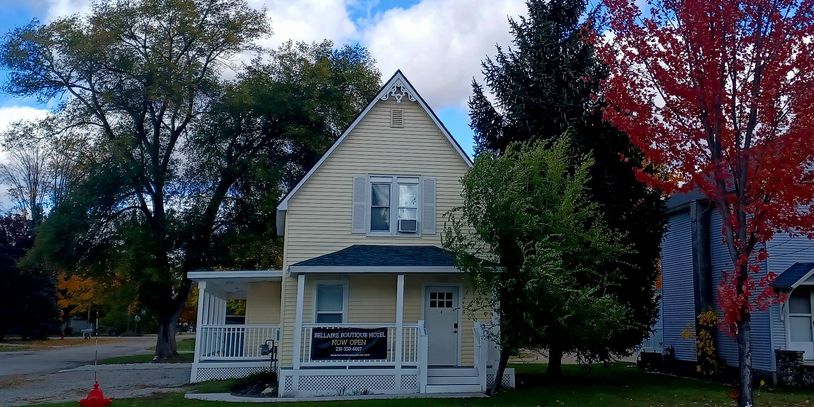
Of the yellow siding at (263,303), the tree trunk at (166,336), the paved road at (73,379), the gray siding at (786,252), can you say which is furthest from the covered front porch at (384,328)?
the tree trunk at (166,336)

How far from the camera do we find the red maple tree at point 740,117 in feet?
37.8

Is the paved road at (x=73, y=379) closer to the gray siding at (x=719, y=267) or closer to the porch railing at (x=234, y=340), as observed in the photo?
the porch railing at (x=234, y=340)

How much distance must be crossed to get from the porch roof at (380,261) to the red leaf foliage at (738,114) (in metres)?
6.22

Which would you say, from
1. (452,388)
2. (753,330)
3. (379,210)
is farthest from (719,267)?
(379,210)

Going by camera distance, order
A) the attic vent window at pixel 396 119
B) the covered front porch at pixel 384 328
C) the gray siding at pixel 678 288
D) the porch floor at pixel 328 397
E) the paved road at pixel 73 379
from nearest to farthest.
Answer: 1. the porch floor at pixel 328 397
2. the covered front porch at pixel 384 328
3. the paved road at pixel 73 379
4. the attic vent window at pixel 396 119
5. the gray siding at pixel 678 288

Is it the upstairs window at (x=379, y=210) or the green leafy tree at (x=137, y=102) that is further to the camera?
the green leafy tree at (x=137, y=102)

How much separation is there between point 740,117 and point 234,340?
1522cm

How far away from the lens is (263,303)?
21922 mm

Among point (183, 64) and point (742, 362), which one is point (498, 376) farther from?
point (183, 64)

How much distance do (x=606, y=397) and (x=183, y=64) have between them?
25.7 metres

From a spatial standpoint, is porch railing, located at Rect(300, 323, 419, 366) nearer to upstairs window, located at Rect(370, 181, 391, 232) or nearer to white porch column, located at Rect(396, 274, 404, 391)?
white porch column, located at Rect(396, 274, 404, 391)

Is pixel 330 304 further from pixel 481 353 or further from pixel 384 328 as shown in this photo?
pixel 481 353

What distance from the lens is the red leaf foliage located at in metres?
11.5

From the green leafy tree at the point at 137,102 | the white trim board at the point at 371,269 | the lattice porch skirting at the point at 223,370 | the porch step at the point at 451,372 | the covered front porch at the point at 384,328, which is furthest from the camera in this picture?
the green leafy tree at the point at 137,102
